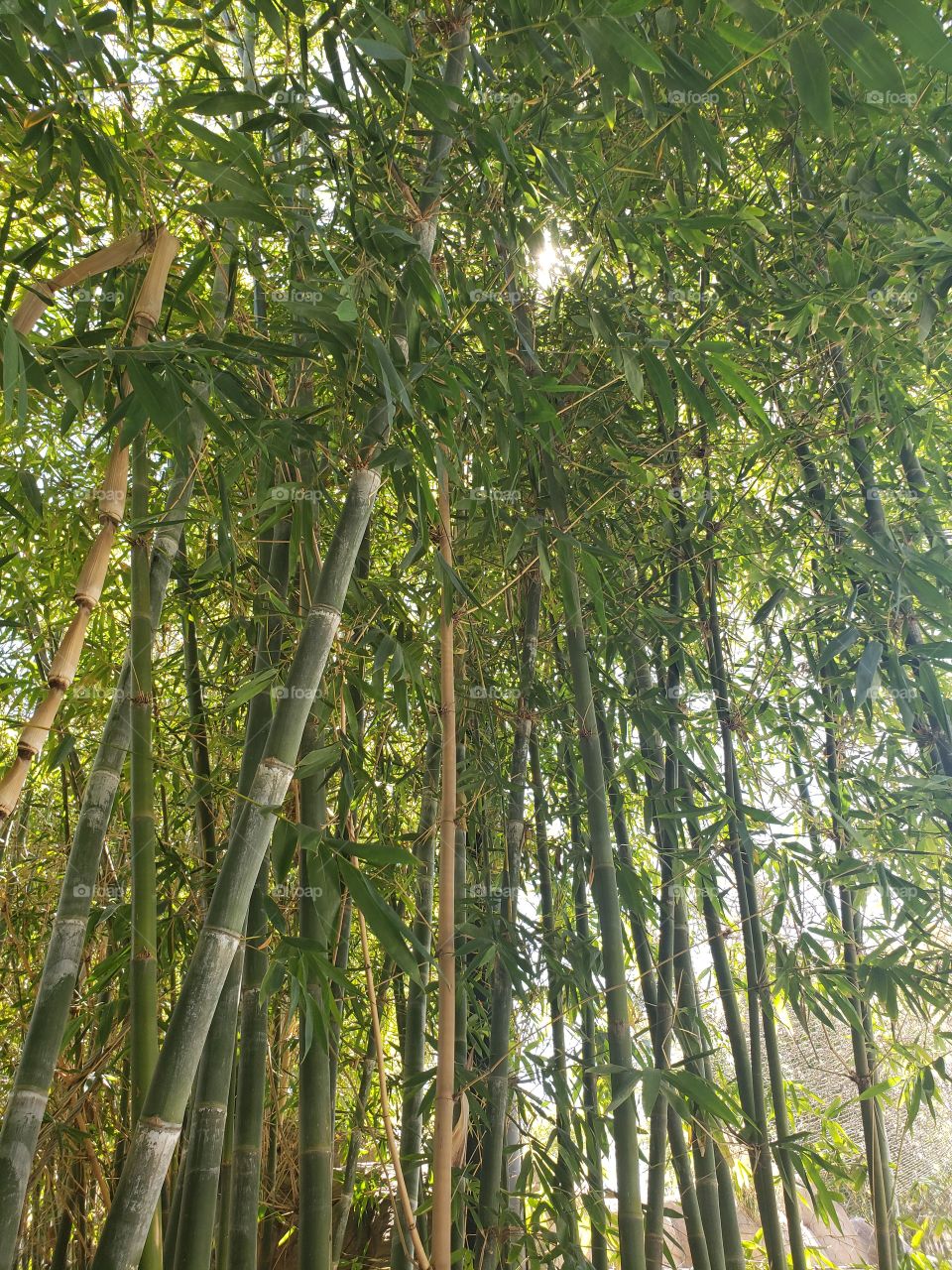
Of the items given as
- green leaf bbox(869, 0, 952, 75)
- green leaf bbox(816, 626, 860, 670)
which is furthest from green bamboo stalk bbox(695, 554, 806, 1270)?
green leaf bbox(869, 0, 952, 75)

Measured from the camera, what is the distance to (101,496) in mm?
1592

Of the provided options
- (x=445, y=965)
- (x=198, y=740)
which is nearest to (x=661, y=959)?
(x=445, y=965)

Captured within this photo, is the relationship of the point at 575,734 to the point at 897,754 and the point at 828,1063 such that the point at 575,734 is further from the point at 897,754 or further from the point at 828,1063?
the point at 828,1063

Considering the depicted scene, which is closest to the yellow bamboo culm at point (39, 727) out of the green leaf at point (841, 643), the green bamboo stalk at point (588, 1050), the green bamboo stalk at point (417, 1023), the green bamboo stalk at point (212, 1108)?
the green bamboo stalk at point (212, 1108)

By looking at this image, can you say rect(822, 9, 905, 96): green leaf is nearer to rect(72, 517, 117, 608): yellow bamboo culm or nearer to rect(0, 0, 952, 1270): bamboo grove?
rect(0, 0, 952, 1270): bamboo grove

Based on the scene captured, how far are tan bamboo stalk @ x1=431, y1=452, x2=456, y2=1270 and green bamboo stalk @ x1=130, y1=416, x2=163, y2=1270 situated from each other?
0.43m

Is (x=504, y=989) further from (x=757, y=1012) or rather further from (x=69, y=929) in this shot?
(x=69, y=929)

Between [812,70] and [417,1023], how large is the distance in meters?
1.86

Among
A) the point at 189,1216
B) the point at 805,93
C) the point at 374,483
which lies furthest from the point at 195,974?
the point at 805,93

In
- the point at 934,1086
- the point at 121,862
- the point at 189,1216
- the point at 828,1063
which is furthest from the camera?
the point at 828,1063

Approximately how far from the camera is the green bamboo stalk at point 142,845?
4.71ft

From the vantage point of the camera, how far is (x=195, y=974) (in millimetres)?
1118

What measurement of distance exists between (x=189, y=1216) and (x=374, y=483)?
44.5 inches

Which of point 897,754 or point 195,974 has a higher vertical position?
point 897,754
